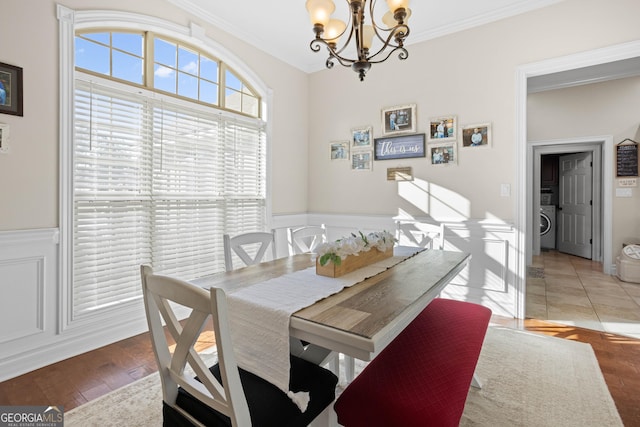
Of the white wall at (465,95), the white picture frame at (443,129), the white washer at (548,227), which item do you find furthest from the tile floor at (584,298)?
the white picture frame at (443,129)

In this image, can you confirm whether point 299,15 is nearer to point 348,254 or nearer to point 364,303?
point 348,254

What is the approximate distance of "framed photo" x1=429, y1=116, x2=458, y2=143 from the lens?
3285 millimetres

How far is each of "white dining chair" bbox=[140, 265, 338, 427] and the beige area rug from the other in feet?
2.58

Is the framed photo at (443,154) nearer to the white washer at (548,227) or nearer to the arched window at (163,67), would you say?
the arched window at (163,67)

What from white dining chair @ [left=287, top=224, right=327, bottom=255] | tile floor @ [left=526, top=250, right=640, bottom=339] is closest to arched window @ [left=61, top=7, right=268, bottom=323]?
white dining chair @ [left=287, top=224, right=327, bottom=255]

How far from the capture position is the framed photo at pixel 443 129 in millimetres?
3285

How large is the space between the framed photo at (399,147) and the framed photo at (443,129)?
0.12 meters

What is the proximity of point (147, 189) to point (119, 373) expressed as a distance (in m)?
1.39

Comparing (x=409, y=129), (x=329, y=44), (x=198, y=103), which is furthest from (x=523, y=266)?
(x=198, y=103)

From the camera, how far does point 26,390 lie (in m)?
1.89

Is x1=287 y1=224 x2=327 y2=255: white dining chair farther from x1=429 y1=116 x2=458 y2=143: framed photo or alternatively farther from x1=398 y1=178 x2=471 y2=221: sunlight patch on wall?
x1=429 y1=116 x2=458 y2=143: framed photo

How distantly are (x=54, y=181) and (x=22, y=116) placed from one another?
0.43 meters

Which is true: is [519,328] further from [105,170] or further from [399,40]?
[105,170]

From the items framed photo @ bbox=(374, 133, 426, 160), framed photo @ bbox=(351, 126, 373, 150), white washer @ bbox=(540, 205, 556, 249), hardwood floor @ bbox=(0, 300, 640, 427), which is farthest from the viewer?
white washer @ bbox=(540, 205, 556, 249)
